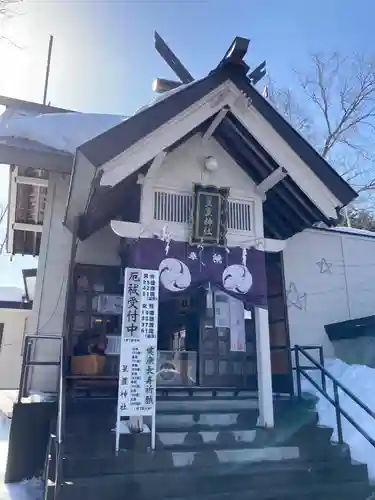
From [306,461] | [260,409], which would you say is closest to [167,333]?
[260,409]

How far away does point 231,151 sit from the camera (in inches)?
265

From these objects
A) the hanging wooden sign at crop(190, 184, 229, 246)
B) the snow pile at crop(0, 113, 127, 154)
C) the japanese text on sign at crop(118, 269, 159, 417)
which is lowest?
the japanese text on sign at crop(118, 269, 159, 417)

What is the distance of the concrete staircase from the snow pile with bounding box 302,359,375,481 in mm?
364

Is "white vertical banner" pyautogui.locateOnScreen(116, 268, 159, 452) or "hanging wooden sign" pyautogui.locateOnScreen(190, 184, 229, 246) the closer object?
"white vertical banner" pyautogui.locateOnScreen(116, 268, 159, 452)

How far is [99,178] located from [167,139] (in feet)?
3.61

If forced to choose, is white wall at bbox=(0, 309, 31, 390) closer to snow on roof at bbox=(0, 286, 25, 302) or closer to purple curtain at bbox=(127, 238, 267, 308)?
snow on roof at bbox=(0, 286, 25, 302)

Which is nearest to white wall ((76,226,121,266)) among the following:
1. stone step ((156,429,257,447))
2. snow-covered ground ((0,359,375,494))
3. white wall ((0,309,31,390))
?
snow-covered ground ((0,359,375,494))

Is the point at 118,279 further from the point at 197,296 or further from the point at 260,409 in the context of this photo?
the point at 260,409

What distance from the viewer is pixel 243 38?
18.1 feet

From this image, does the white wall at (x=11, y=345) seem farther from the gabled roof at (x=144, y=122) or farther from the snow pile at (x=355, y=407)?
the gabled roof at (x=144, y=122)

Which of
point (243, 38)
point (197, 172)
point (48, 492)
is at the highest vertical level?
point (243, 38)

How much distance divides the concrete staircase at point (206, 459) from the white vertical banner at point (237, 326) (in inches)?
56.8

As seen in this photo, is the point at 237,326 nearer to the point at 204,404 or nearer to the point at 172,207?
the point at 204,404

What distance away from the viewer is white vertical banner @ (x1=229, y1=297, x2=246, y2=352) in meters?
7.42
